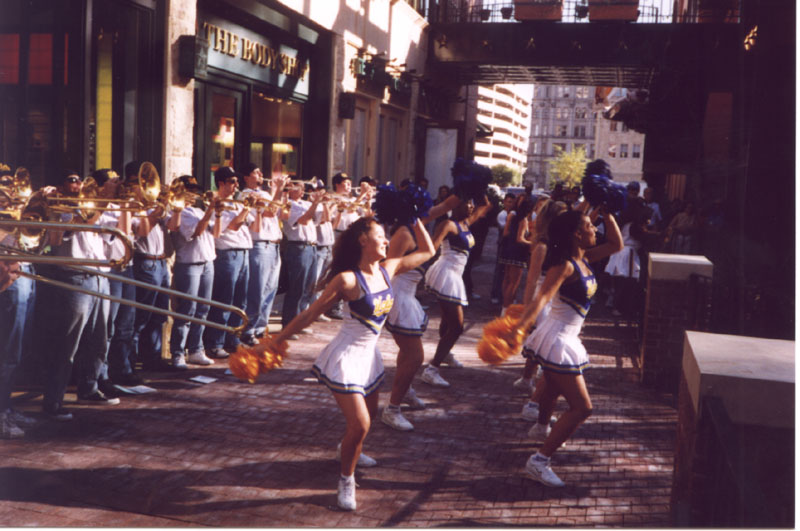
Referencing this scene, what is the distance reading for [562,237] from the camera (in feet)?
17.8

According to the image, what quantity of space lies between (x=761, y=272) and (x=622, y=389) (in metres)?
2.20

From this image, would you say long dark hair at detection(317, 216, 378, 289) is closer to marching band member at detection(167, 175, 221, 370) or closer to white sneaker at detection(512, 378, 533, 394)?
marching band member at detection(167, 175, 221, 370)

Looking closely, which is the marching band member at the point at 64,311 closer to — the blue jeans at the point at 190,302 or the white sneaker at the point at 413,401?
the blue jeans at the point at 190,302

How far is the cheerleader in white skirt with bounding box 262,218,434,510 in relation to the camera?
15.3 feet

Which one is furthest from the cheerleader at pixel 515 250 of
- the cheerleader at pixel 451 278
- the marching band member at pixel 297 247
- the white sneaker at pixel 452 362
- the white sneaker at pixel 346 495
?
the white sneaker at pixel 346 495

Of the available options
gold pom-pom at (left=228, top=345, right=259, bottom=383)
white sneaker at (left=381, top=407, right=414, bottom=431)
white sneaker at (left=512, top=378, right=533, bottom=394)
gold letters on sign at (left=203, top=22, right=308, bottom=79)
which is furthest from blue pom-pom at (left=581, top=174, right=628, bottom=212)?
gold letters on sign at (left=203, top=22, right=308, bottom=79)

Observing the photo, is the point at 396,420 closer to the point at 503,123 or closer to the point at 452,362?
the point at 452,362

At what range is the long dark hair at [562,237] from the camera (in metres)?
5.43

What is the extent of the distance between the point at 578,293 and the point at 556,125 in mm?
136688

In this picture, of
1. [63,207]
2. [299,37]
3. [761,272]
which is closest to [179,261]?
[63,207]

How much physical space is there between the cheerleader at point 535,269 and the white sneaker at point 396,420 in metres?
1.13

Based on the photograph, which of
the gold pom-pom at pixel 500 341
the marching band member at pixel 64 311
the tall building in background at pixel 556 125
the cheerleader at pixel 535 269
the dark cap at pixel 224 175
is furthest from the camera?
the tall building in background at pixel 556 125

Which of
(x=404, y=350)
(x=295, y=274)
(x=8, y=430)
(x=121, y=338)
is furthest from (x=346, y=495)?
(x=295, y=274)

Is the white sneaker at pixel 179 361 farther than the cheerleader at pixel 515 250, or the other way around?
the cheerleader at pixel 515 250
